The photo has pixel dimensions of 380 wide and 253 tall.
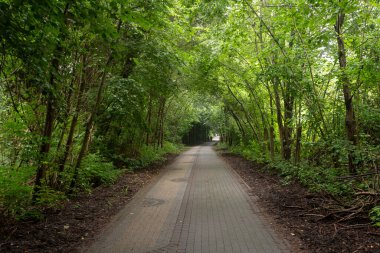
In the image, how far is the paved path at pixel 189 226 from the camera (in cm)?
499

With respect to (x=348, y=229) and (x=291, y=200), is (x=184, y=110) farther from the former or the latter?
(x=348, y=229)

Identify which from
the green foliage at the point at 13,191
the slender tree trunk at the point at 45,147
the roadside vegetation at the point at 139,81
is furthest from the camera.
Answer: the slender tree trunk at the point at 45,147

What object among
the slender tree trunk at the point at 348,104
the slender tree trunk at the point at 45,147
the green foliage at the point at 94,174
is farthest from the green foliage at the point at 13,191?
the slender tree trunk at the point at 348,104

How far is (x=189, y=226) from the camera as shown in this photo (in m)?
6.09

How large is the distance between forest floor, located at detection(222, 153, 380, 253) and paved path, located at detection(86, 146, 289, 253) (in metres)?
0.36

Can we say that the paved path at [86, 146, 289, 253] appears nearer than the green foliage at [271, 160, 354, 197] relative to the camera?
Yes

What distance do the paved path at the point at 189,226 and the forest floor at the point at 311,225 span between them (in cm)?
36

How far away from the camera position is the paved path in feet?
16.4

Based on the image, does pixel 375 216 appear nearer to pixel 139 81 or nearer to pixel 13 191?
pixel 13 191

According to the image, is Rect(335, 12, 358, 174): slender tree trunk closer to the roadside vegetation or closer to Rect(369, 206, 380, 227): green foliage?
the roadside vegetation

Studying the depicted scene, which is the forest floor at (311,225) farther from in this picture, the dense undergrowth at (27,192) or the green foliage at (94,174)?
the green foliage at (94,174)

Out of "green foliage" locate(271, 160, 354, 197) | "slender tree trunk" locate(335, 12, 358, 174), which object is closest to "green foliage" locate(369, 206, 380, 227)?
"green foliage" locate(271, 160, 354, 197)

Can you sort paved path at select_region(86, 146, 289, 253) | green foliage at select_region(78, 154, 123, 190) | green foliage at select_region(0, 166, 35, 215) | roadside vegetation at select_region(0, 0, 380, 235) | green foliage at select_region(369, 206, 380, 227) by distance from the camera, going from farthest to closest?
green foliage at select_region(78, 154, 123, 190) < green foliage at select_region(0, 166, 35, 215) < green foliage at select_region(369, 206, 380, 227) < paved path at select_region(86, 146, 289, 253) < roadside vegetation at select_region(0, 0, 380, 235)

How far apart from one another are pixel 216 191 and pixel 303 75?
4.73 meters
